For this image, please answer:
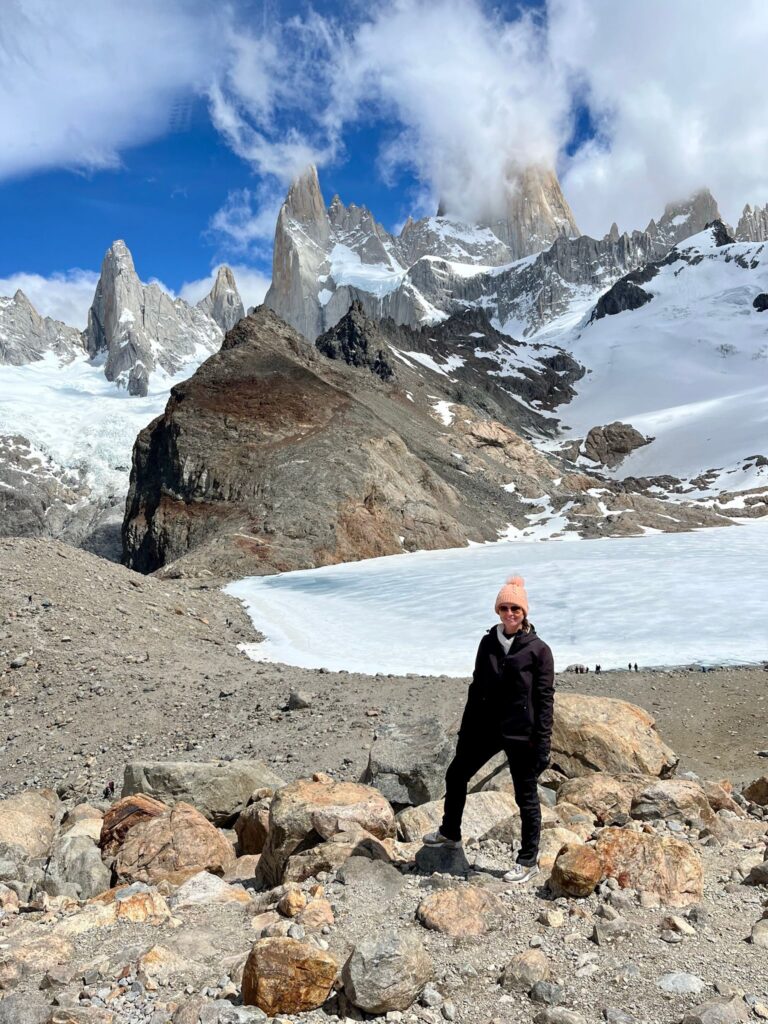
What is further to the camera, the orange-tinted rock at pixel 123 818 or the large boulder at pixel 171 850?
the orange-tinted rock at pixel 123 818

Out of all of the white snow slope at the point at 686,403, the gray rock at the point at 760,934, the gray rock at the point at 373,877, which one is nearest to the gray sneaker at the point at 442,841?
the gray rock at the point at 373,877

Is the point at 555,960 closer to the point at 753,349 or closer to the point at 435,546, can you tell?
the point at 435,546

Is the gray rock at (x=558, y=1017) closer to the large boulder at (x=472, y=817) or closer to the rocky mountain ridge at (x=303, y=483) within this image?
the large boulder at (x=472, y=817)

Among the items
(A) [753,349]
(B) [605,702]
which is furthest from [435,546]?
(A) [753,349]

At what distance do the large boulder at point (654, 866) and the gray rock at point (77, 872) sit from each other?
4246 mm

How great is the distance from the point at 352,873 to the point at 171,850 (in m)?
2.08

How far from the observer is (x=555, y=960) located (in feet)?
14.5

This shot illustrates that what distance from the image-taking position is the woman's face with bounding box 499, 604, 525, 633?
5.89 metres

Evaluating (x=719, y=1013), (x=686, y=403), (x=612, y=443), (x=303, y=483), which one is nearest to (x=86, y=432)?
(x=612, y=443)

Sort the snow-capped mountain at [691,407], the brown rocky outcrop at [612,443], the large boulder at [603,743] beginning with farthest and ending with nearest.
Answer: the brown rocky outcrop at [612,443]
the snow-capped mountain at [691,407]
the large boulder at [603,743]

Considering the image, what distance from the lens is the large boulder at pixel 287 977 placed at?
13.2 feet

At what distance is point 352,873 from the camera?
5457 mm

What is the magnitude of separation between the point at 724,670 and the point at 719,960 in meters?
12.4

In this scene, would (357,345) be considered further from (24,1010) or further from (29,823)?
(24,1010)
